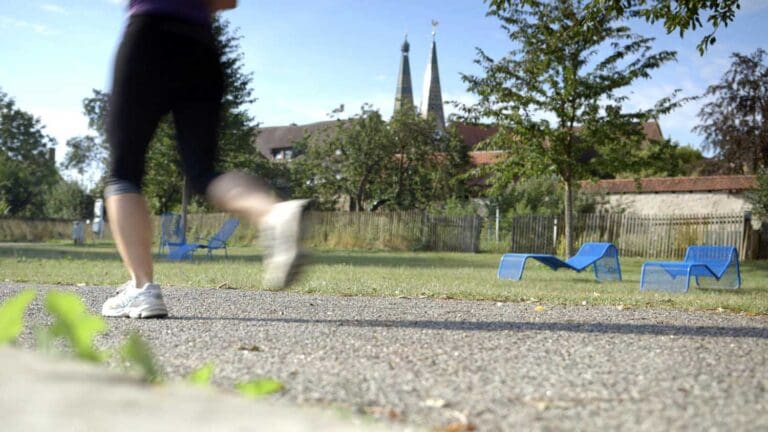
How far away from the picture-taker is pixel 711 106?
36.9 meters

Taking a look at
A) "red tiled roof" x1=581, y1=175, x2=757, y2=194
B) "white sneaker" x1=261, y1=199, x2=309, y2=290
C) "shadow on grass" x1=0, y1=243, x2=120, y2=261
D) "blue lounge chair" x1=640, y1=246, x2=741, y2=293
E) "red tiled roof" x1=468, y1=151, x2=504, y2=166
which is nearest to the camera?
"white sneaker" x1=261, y1=199, x2=309, y2=290

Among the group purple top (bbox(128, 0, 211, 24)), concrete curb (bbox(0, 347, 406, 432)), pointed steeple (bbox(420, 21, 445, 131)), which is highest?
pointed steeple (bbox(420, 21, 445, 131))

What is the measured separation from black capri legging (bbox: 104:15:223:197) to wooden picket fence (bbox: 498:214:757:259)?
19.7 m

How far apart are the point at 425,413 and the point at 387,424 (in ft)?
0.52

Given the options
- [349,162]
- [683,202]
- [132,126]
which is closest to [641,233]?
[683,202]

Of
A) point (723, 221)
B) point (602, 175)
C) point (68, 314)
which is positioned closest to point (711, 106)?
point (723, 221)

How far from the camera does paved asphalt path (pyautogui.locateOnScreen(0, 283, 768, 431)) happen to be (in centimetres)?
169

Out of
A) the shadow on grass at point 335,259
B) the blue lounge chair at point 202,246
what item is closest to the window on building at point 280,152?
the shadow on grass at point 335,259

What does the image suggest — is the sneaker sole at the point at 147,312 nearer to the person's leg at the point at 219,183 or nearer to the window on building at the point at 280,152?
the person's leg at the point at 219,183

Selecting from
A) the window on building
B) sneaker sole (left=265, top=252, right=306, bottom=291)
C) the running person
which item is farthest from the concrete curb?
the window on building

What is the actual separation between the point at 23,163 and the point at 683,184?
45.3 m

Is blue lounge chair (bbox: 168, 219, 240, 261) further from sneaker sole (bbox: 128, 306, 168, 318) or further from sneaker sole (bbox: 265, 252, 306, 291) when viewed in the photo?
sneaker sole (bbox: 265, 252, 306, 291)

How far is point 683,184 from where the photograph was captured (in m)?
33.3

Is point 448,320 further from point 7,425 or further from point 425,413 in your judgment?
point 7,425
